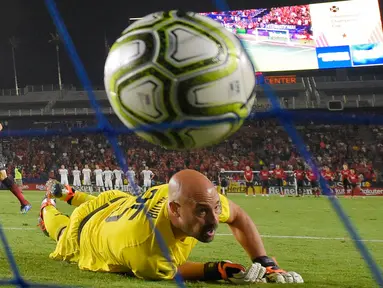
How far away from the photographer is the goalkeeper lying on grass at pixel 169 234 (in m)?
3.30

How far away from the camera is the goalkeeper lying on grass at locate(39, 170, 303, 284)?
330 centimetres

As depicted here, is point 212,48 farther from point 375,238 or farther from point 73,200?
point 375,238

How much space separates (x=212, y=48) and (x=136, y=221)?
5.07 ft

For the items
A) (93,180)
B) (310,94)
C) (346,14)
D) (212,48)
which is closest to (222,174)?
(93,180)

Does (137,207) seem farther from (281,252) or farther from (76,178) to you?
(76,178)

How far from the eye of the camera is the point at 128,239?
349 centimetres

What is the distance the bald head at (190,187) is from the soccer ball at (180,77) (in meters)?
0.80

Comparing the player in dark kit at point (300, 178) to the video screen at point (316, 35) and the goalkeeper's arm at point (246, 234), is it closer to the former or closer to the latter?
the video screen at point (316, 35)

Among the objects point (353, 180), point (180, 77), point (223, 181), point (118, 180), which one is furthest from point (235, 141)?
point (180, 77)

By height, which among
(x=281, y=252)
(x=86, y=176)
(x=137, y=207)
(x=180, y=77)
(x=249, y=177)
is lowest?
(x=86, y=176)

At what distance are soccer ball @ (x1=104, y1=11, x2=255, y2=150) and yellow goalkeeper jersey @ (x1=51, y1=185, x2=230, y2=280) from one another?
1.10 m

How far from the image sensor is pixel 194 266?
3.67 metres

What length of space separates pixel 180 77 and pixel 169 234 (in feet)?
4.71

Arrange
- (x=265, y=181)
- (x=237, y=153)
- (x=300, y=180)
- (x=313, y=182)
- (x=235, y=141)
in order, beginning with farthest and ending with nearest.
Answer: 1. (x=235, y=141)
2. (x=237, y=153)
3. (x=265, y=181)
4. (x=300, y=180)
5. (x=313, y=182)
